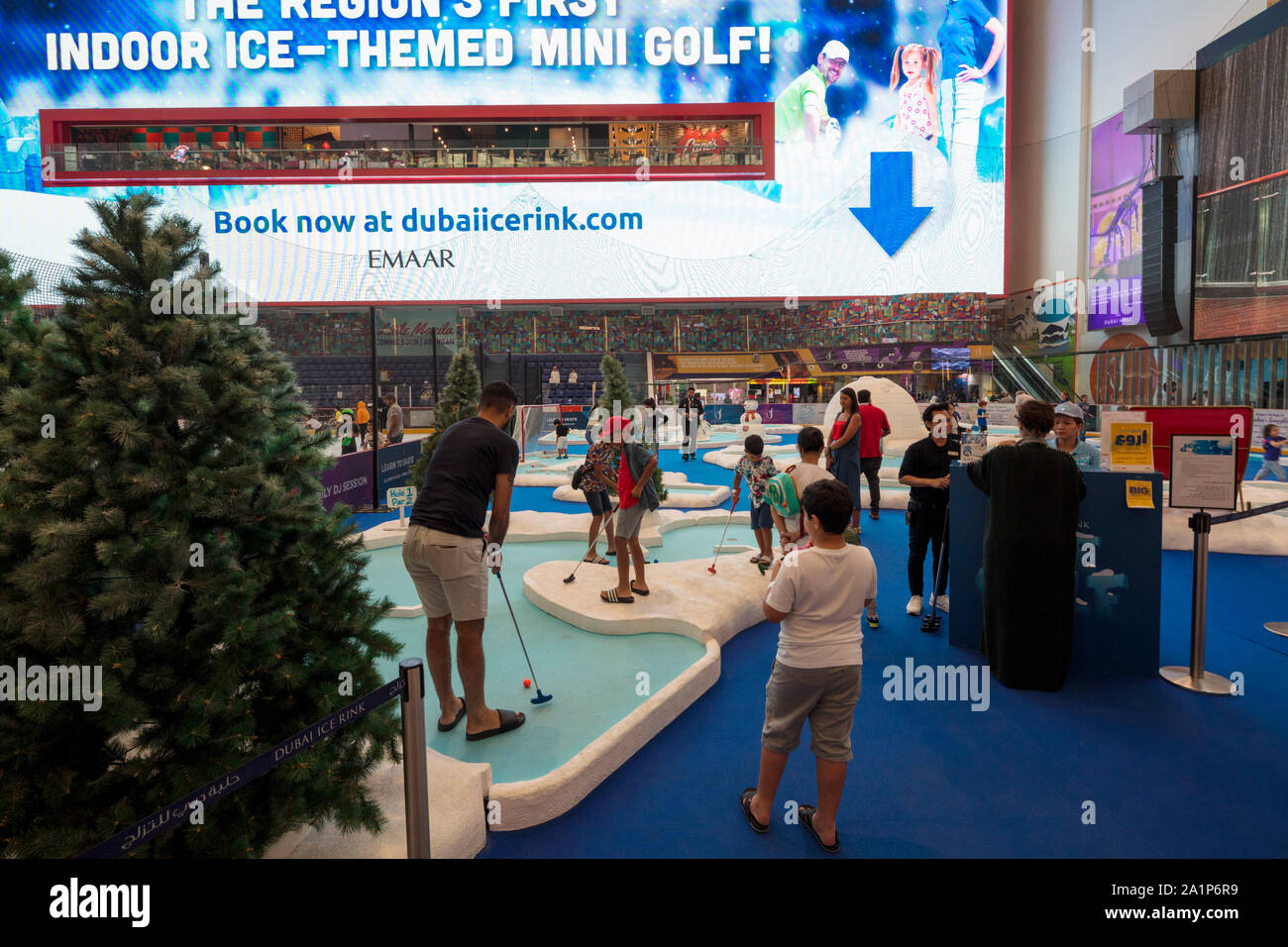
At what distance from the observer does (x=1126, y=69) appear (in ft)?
76.1

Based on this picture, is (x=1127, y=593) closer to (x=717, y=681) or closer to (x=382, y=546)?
(x=717, y=681)

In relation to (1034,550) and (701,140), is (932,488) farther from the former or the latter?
(701,140)

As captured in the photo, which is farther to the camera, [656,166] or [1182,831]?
[656,166]

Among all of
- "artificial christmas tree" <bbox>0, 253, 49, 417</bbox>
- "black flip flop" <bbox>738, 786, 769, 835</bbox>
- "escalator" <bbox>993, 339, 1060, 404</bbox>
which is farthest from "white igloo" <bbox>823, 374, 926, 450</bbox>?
"artificial christmas tree" <bbox>0, 253, 49, 417</bbox>

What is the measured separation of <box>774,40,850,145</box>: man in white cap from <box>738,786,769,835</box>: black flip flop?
25.3 m

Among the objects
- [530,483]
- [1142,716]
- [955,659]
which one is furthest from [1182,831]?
[530,483]

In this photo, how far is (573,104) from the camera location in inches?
985

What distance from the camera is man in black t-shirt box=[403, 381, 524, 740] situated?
10.7 feet

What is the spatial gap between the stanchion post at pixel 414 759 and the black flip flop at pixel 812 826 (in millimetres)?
1453

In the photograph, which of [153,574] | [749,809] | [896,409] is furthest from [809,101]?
[153,574]

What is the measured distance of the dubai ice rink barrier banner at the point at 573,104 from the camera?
74.7ft

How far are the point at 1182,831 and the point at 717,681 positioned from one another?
90.5 inches

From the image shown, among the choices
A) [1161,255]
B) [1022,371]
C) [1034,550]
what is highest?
[1161,255]

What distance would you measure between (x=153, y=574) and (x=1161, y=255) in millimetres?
24533
